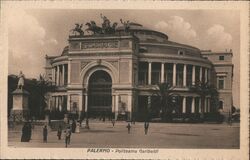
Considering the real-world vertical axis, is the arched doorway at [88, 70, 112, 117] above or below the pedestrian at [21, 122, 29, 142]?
above

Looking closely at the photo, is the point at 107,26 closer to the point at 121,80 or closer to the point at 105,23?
the point at 105,23

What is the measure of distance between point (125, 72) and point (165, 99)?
1635mm

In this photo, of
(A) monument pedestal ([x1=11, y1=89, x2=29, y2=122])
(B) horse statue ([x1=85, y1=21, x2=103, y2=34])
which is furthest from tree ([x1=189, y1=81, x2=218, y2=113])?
(A) monument pedestal ([x1=11, y1=89, x2=29, y2=122])

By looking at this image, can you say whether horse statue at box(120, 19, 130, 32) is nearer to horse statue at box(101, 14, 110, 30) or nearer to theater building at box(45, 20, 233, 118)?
theater building at box(45, 20, 233, 118)

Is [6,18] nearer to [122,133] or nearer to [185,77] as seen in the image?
[122,133]

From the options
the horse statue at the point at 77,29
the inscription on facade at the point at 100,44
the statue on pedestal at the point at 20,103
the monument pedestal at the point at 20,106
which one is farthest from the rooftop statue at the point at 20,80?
the inscription on facade at the point at 100,44

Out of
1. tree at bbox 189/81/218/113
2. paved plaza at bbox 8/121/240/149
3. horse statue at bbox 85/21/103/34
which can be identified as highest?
horse statue at bbox 85/21/103/34

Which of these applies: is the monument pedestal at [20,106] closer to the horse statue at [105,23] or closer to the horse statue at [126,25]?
the horse statue at [105,23]

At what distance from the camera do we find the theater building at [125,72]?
15.3 metres

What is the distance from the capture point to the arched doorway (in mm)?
15487

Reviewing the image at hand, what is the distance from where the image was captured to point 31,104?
1370 centimetres

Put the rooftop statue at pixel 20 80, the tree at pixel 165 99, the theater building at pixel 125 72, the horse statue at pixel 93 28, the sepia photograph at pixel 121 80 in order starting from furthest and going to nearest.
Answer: the theater building at pixel 125 72 < the tree at pixel 165 99 < the horse statue at pixel 93 28 < the rooftop statue at pixel 20 80 < the sepia photograph at pixel 121 80

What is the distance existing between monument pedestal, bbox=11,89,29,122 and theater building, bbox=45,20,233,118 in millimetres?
1129

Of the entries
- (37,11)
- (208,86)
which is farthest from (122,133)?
(208,86)
